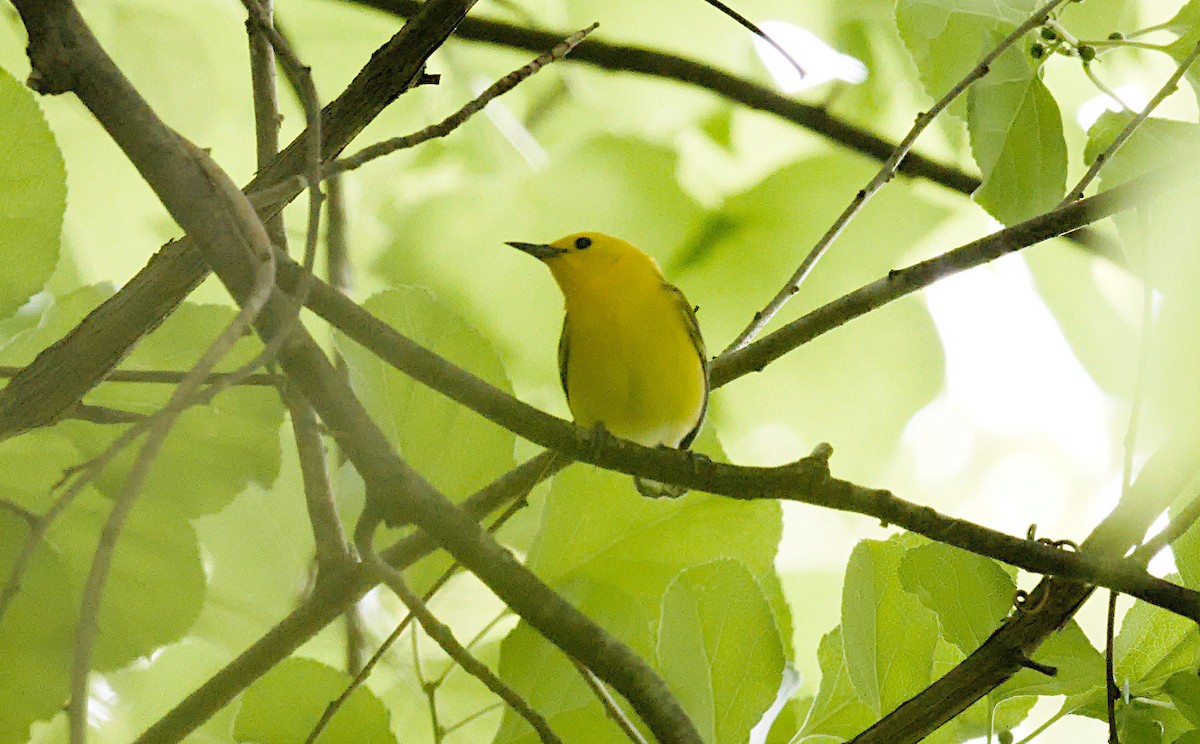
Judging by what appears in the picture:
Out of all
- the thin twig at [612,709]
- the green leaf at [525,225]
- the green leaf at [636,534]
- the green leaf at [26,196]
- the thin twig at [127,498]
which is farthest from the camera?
the green leaf at [525,225]

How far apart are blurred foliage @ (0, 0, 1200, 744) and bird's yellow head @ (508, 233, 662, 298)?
0.11ft

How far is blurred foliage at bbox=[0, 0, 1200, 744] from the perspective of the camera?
828mm

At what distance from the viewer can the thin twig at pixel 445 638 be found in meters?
0.71

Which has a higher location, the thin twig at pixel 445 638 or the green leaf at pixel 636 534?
the green leaf at pixel 636 534

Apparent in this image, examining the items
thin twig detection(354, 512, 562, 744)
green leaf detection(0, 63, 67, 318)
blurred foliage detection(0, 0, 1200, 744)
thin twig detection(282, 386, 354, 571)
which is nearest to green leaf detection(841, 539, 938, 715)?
blurred foliage detection(0, 0, 1200, 744)

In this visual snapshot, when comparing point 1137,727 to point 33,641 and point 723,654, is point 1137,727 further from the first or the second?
point 33,641

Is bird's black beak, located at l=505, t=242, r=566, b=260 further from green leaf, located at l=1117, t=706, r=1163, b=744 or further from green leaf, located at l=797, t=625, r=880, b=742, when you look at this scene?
green leaf, located at l=1117, t=706, r=1163, b=744

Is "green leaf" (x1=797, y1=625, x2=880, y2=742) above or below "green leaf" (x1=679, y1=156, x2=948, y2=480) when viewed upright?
below

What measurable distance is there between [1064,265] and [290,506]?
3.44 feet

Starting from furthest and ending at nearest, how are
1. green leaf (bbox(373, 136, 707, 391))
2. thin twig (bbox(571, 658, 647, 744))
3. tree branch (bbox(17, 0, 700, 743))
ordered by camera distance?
green leaf (bbox(373, 136, 707, 391))
thin twig (bbox(571, 658, 647, 744))
tree branch (bbox(17, 0, 700, 743))

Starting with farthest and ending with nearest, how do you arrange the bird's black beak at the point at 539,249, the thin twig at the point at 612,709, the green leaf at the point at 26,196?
1. the bird's black beak at the point at 539,249
2. the green leaf at the point at 26,196
3. the thin twig at the point at 612,709

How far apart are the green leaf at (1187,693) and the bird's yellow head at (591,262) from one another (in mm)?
919

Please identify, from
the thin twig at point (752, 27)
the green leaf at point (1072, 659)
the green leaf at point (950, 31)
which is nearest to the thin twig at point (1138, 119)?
the green leaf at point (950, 31)

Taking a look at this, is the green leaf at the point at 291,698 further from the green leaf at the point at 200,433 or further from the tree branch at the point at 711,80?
the tree branch at the point at 711,80
